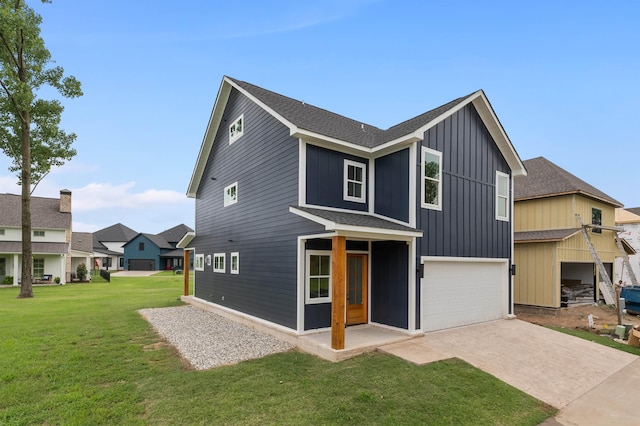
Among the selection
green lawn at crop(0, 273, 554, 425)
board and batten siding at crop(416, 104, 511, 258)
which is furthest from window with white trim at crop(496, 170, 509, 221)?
green lawn at crop(0, 273, 554, 425)

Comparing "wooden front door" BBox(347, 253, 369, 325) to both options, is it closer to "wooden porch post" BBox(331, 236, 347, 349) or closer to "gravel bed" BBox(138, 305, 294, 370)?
"gravel bed" BBox(138, 305, 294, 370)

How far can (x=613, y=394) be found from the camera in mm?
5914

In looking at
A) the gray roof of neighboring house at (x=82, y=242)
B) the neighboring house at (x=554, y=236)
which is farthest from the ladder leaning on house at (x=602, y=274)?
the gray roof of neighboring house at (x=82, y=242)

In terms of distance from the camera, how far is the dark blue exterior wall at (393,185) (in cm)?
924

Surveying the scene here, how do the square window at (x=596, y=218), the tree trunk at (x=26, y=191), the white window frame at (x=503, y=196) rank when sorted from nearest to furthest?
the white window frame at (x=503, y=196), the square window at (x=596, y=218), the tree trunk at (x=26, y=191)

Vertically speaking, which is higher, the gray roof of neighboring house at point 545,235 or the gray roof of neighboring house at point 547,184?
the gray roof of neighboring house at point 547,184

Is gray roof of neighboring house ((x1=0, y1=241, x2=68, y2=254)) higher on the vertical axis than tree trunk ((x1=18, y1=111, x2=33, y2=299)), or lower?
lower

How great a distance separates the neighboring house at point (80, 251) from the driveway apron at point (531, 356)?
32.5 m

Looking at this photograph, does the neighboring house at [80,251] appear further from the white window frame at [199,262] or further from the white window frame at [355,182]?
the white window frame at [355,182]

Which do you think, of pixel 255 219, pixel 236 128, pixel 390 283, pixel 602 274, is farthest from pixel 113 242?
pixel 602 274

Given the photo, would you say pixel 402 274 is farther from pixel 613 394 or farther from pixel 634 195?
pixel 634 195

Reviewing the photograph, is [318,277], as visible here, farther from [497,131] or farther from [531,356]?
[497,131]

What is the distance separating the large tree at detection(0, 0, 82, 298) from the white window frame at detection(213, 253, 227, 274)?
38.3ft

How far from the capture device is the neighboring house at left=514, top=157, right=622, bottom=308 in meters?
13.6
